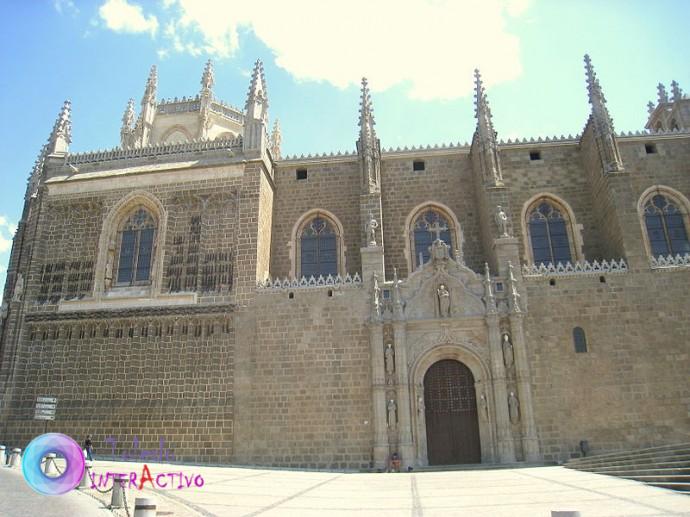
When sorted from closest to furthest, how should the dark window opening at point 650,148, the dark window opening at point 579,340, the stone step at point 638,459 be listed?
the stone step at point 638,459, the dark window opening at point 579,340, the dark window opening at point 650,148

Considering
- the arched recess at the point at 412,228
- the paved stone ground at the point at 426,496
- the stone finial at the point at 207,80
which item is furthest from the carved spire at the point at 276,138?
the paved stone ground at the point at 426,496

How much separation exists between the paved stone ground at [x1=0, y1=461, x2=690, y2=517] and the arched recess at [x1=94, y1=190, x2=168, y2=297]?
25.5ft

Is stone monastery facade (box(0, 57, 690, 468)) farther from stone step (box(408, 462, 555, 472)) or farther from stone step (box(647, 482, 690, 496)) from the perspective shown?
stone step (box(647, 482, 690, 496))

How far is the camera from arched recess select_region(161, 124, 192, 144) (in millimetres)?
31906

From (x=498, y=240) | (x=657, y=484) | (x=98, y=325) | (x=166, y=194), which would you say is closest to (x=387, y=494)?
(x=657, y=484)

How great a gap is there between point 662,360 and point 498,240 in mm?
6184

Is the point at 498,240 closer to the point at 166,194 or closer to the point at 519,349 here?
the point at 519,349

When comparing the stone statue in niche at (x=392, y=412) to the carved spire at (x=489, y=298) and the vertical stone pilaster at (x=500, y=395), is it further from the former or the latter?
the carved spire at (x=489, y=298)

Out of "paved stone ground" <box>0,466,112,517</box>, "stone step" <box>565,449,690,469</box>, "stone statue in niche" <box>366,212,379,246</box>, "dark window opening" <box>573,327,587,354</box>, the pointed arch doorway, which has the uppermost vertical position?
"stone statue in niche" <box>366,212,379,246</box>

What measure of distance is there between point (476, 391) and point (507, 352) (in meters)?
1.58

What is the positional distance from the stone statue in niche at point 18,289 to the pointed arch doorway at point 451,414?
1538cm

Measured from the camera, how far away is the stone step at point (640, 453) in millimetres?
11238

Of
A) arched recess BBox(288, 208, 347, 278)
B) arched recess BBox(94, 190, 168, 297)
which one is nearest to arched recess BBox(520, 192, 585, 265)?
arched recess BBox(288, 208, 347, 278)

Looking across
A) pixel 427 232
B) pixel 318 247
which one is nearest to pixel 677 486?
pixel 427 232
